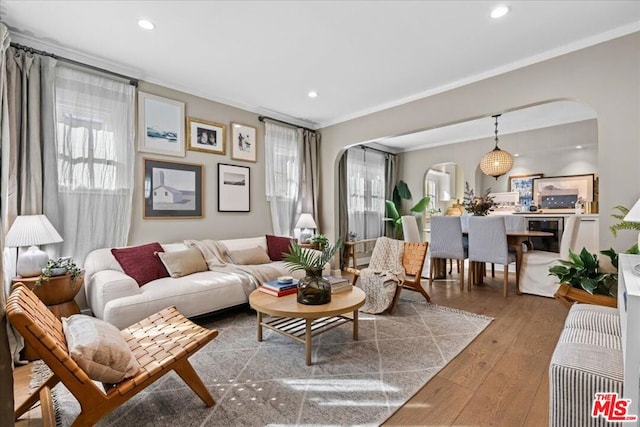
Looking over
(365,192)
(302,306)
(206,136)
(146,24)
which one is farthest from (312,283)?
(365,192)

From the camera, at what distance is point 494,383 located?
1.92 metres

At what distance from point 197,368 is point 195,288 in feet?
2.79

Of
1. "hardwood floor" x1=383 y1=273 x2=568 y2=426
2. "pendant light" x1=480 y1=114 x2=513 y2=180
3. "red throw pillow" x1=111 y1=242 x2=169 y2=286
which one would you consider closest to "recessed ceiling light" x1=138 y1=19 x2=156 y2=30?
"red throw pillow" x1=111 y1=242 x2=169 y2=286

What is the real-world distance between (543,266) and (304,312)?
138 inches

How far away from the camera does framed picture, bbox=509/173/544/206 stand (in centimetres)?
570

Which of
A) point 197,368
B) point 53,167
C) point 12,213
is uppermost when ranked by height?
point 53,167

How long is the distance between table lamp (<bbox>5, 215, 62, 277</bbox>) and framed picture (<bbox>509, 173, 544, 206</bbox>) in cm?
700

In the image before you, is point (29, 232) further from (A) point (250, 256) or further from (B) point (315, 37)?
(B) point (315, 37)

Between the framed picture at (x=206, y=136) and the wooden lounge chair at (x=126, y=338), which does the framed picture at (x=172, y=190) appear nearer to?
the framed picture at (x=206, y=136)

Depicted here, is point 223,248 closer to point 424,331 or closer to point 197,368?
point 197,368

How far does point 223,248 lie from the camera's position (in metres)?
3.72

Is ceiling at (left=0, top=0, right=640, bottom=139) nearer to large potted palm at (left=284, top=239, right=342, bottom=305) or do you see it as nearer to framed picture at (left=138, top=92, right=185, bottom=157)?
framed picture at (left=138, top=92, right=185, bottom=157)

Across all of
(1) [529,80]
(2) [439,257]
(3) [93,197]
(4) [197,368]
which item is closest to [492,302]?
(2) [439,257]

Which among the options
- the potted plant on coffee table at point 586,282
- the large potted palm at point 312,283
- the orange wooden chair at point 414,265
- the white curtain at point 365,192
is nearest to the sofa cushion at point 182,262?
the large potted palm at point 312,283
